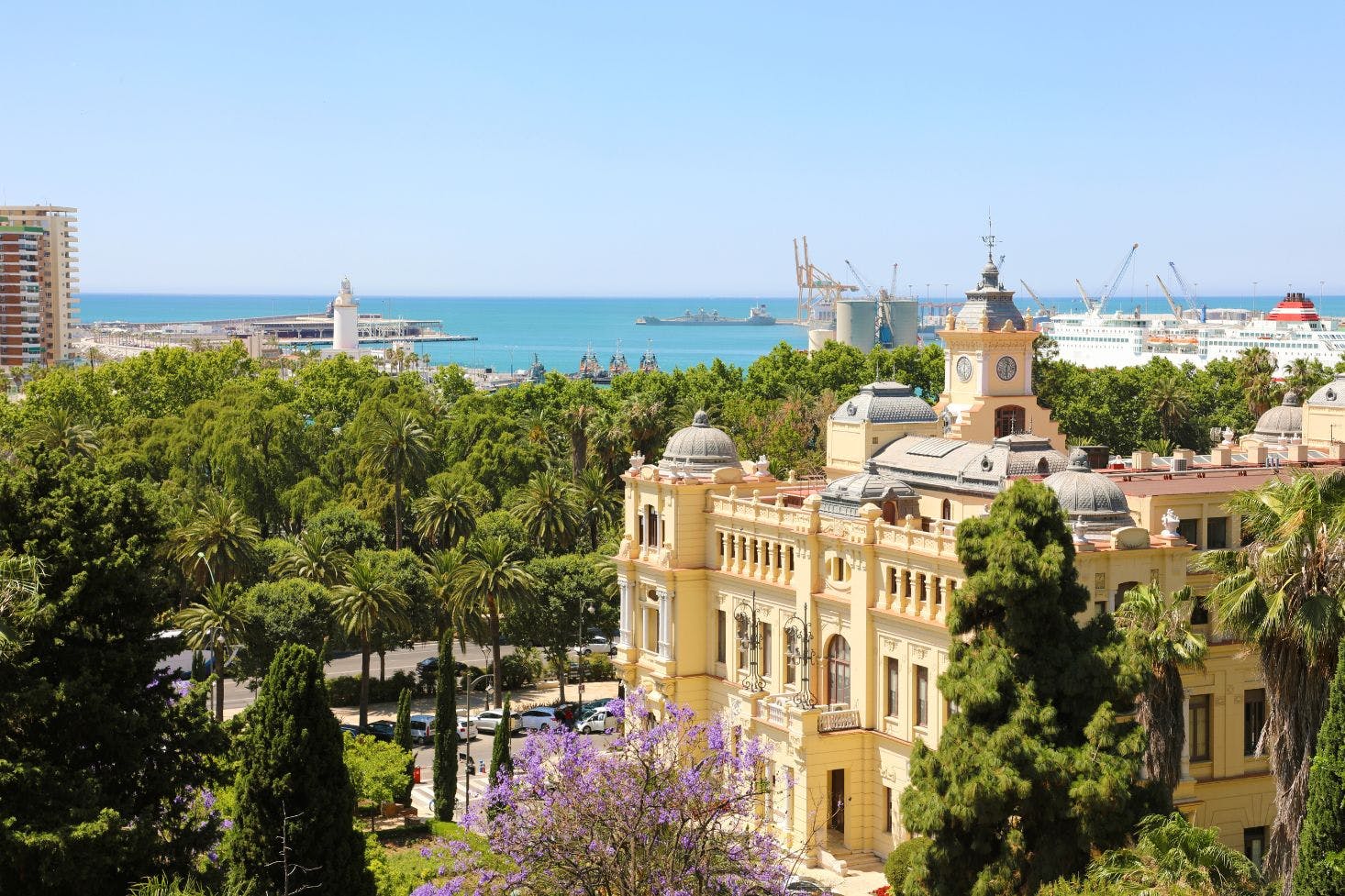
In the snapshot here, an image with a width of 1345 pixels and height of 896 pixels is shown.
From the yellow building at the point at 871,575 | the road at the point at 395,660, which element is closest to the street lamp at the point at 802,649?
the yellow building at the point at 871,575

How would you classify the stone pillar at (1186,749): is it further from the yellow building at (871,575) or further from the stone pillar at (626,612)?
the stone pillar at (626,612)

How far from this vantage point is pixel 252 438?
97.4 m

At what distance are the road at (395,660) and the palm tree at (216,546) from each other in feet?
A: 16.8

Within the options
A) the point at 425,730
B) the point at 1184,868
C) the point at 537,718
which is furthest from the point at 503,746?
the point at 1184,868

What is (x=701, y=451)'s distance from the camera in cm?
6369

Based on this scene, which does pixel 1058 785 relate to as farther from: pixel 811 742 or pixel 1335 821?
pixel 811 742

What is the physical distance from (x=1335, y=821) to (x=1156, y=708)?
32.9 ft

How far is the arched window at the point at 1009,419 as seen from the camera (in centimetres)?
6675

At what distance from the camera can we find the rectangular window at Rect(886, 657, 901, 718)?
53312 mm

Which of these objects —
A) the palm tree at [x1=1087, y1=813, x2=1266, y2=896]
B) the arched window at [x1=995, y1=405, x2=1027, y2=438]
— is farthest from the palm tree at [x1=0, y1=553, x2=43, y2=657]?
the arched window at [x1=995, y1=405, x2=1027, y2=438]

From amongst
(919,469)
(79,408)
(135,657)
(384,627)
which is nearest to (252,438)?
(79,408)

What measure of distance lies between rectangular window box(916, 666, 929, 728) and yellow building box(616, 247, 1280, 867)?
0.28 feet

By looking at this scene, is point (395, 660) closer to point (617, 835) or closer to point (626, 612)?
point (626, 612)

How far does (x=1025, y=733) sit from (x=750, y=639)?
19.3m
